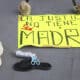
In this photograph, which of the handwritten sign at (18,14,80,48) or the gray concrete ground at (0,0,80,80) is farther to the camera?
the handwritten sign at (18,14,80,48)

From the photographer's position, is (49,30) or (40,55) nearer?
(40,55)

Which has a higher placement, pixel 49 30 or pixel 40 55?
pixel 49 30

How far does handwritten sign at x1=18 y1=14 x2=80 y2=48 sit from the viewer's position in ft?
3.79

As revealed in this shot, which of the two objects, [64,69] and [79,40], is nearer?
[64,69]

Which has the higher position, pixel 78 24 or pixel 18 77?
pixel 78 24

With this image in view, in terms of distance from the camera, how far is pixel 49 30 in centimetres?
122

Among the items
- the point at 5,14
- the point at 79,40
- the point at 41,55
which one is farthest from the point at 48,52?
the point at 5,14

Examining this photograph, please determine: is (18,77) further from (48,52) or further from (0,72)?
(48,52)

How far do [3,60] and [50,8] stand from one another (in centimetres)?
43

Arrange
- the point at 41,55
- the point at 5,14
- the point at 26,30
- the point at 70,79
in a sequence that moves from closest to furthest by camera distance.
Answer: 1. the point at 70,79
2. the point at 41,55
3. the point at 26,30
4. the point at 5,14

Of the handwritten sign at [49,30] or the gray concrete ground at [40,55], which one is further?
the handwritten sign at [49,30]

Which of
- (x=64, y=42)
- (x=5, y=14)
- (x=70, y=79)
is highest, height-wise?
(x=5, y=14)

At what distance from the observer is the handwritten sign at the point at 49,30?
1156 mm

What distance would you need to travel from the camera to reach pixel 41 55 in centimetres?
110
